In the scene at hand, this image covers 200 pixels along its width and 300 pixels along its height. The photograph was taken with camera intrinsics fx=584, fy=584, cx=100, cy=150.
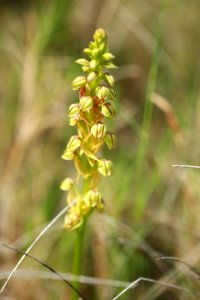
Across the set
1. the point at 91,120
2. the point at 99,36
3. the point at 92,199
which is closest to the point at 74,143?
the point at 91,120

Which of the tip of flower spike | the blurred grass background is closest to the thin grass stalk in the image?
the blurred grass background

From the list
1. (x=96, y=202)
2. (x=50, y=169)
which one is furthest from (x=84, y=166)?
(x=50, y=169)

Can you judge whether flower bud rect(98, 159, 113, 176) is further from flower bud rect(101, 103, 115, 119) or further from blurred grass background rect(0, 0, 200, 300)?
blurred grass background rect(0, 0, 200, 300)

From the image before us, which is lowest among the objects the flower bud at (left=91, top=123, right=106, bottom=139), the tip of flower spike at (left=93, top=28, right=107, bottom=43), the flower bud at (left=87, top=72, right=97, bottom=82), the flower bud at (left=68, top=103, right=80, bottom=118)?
the flower bud at (left=91, top=123, right=106, bottom=139)

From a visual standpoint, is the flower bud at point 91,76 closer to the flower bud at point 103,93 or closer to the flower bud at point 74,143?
the flower bud at point 103,93

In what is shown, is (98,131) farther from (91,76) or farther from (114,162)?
(114,162)

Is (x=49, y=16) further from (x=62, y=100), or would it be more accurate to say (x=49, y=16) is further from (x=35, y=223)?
(x=35, y=223)
